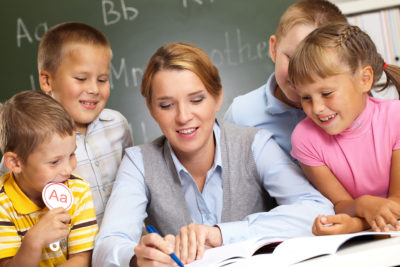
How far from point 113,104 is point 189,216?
6.17 feet

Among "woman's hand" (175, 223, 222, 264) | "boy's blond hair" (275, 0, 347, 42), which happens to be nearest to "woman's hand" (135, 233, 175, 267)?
"woman's hand" (175, 223, 222, 264)

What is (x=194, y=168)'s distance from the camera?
1635 millimetres

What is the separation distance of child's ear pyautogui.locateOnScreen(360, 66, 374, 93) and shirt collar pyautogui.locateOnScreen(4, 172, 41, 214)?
3.64 feet

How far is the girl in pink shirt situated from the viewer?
1357 mm

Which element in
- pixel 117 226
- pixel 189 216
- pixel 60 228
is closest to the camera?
pixel 60 228

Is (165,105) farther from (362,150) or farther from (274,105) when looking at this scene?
(362,150)

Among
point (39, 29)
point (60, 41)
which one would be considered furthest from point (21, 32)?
point (60, 41)

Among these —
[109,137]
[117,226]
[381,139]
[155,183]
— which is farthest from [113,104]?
[381,139]

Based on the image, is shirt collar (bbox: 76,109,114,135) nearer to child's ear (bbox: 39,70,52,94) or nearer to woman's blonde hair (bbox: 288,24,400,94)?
child's ear (bbox: 39,70,52,94)

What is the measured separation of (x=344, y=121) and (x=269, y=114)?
0.53 m

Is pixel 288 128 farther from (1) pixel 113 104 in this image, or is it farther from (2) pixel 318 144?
(1) pixel 113 104

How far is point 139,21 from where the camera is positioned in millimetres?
3303

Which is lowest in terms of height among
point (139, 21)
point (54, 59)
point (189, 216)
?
point (189, 216)

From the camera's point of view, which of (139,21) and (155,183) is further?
(139,21)
